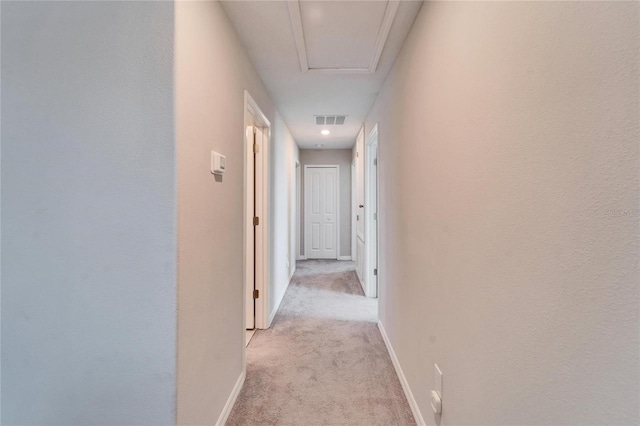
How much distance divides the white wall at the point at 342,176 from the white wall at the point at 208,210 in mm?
4268

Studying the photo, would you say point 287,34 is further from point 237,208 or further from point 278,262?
point 278,262

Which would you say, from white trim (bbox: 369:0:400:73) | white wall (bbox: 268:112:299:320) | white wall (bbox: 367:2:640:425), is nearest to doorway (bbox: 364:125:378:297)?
white wall (bbox: 268:112:299:320)

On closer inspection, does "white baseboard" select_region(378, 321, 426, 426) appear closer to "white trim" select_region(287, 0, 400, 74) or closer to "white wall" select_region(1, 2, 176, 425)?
"white wall" select_region(1, 2, 176, 425)

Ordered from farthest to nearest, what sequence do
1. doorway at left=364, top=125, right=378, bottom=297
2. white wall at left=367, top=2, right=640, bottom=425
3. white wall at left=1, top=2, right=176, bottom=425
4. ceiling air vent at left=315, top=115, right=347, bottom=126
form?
doorway at left=364, top=125, right=378, bottom=297, ceiling air vent at left=315, top=115, right=347, bottom=126, white wall at left=1, top=2, right=176, bottom=425, white wall at left=367, top=2, right=640, bottom=425

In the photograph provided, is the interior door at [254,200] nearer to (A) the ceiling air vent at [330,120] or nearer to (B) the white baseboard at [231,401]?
(B) the white baseboard at [231,401]

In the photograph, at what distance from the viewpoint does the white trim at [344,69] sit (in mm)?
1666

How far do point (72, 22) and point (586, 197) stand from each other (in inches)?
69.8

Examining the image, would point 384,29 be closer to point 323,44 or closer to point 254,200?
point 323,44

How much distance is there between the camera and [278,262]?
11.9 feet

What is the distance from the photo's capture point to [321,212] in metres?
6.53

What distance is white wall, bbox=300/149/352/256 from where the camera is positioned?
6477 millimetres

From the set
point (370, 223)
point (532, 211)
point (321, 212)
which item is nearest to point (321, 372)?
point (532, 211)

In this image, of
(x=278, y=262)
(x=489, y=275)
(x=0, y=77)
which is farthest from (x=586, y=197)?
(x=278, y=262)

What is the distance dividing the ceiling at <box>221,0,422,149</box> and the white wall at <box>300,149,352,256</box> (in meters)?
3.09
